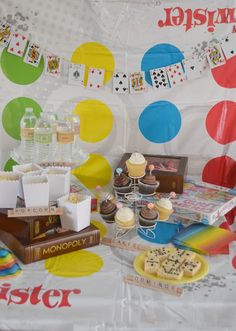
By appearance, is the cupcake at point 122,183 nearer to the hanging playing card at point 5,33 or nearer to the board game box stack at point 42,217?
the board game box stack at point 42,217

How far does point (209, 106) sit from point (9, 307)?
1144 mm

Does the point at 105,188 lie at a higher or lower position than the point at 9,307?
higher

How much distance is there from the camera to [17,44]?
198 cm

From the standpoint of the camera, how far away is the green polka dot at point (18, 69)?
2.00 meters

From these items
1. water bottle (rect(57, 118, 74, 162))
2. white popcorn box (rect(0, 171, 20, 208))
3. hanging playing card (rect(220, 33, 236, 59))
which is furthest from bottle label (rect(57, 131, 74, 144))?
hanging playing card (rect(220, 33, 236, 59))

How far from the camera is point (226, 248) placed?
1584 mm

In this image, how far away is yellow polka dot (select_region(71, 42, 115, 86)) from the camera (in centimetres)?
199

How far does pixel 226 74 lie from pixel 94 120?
1.81 ft

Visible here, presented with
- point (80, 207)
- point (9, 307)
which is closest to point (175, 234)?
point (80, 207)

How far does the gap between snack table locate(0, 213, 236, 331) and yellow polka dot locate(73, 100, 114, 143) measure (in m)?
0.72

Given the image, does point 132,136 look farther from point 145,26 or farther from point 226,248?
point 226,248

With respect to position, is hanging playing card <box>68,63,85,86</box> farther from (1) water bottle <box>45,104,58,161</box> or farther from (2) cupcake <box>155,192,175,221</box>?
(2) cupcake <box>155,192,175,221</box>

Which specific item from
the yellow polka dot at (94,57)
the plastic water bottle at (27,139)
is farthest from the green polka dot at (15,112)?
the yellow polka dot at (94,57)

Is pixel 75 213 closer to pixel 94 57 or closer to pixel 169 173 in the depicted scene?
pixel 169 173
